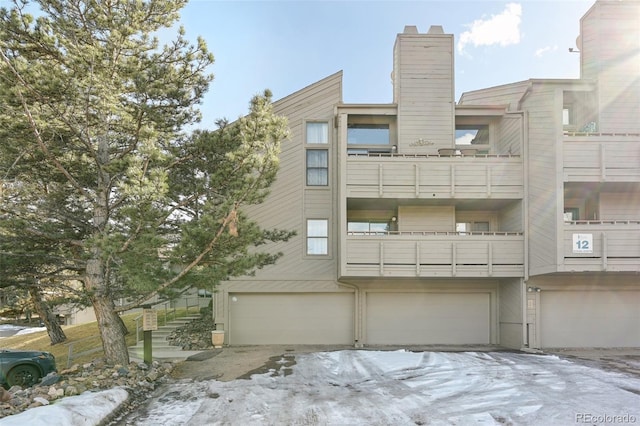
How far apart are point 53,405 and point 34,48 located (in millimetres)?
7043

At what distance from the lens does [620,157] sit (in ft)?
37.9

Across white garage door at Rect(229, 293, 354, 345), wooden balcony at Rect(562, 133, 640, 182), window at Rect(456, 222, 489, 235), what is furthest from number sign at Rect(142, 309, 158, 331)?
wooden balcony at Rect(562, 133, 640, 182)

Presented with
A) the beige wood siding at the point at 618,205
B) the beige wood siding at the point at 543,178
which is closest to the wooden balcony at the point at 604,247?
the beige wood siding at the point at 543,178

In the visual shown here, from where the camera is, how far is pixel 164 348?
492 inches

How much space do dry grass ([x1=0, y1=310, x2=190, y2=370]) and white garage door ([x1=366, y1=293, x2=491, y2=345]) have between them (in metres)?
8.93

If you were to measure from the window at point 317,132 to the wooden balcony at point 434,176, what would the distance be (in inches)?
75.3

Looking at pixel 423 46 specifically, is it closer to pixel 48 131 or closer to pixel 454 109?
pixel 454 109

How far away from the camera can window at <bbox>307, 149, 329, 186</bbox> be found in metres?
13.9

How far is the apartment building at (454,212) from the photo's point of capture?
38.6ft

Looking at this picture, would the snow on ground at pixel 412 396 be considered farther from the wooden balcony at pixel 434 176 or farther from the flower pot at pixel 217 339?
the wooden balcony at pixel 434 176

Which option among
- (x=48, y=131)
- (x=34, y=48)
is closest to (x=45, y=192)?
(x=48, y=131)

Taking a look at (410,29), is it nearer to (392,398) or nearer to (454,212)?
(454,212)

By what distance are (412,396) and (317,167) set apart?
28.9 ft

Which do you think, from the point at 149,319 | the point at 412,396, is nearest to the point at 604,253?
the point at 412,396
